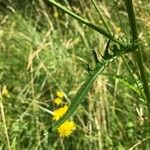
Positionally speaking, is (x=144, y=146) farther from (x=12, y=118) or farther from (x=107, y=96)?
(x=12, y=118)

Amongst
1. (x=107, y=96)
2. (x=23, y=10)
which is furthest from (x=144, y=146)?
(x=23, y=10)

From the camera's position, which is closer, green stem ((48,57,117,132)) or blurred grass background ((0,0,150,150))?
green stem ((48,57,117,132))

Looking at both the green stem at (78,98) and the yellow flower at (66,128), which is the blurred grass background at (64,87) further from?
the green stem at (78,98)

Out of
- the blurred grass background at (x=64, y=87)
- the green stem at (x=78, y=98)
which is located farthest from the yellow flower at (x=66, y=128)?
the green stem at (x=78, y=98)

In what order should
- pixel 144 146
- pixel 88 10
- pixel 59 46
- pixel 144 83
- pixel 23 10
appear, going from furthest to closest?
pixel 23 10, pixel 88 10, pixel 59 46, pixel 144 146, pixel 144 83

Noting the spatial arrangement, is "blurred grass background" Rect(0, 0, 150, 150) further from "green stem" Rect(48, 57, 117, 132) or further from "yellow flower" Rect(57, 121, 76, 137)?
"green stem" Rect(48, 57, 117, 132)

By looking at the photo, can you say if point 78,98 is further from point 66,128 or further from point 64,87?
point 64,87

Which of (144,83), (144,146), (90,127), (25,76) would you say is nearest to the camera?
(144,83)

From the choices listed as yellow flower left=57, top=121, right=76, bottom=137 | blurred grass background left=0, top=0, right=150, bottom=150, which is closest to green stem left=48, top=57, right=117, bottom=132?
blurred grass background left=0, top=0, right=150, bottom=150

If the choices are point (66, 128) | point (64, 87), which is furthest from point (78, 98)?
point (64, 87)
